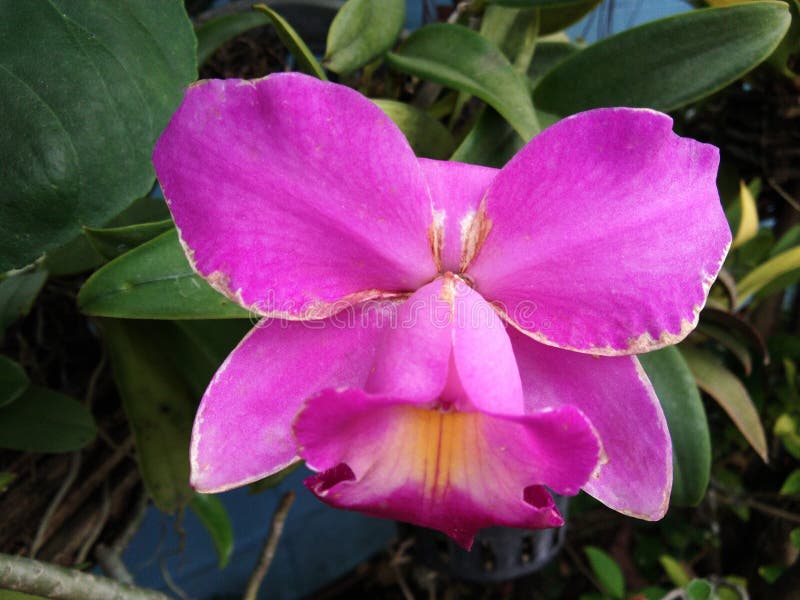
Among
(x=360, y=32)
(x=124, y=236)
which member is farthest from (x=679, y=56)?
(x=124, y=236)

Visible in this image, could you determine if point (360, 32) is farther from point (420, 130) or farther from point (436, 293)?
point (436, 293)

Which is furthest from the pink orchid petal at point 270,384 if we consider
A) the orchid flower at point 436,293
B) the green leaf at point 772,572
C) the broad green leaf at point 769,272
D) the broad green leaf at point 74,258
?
the green leaf at point 772,572

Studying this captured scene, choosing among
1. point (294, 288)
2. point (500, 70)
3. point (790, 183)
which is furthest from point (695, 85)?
point (790, 183)

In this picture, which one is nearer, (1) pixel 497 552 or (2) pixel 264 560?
(2) pixel 264 560

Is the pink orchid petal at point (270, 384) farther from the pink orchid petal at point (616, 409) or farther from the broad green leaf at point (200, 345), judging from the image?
the broad green leaf at point (200, 345)

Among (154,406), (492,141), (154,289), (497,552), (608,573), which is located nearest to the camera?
(154,289)

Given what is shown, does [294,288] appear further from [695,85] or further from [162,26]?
[695,85]
